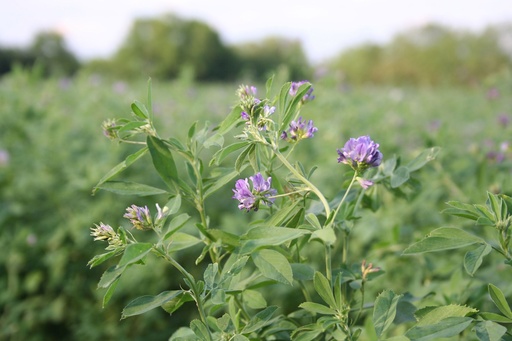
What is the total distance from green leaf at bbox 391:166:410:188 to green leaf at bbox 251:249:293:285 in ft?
0.93

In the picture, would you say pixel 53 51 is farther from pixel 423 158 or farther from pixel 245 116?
pixel 245 116

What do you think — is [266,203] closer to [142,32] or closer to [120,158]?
[120,158]

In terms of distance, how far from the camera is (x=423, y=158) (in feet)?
3.17

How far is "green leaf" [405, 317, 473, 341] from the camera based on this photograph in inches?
25.3

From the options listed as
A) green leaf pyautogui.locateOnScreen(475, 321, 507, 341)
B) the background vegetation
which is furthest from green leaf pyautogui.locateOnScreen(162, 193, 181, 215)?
the background vegetation

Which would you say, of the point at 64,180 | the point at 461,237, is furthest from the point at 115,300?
the point at 461,237

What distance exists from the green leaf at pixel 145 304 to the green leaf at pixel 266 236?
101 mm

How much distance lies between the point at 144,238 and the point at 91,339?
0.47 metres

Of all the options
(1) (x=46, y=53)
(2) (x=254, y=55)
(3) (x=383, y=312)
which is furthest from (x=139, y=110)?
(2) (x=254, y=55)

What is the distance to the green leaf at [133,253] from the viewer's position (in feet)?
1.96

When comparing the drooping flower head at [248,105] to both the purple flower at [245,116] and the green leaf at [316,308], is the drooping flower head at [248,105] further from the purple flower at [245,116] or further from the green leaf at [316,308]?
the green leaf at [316,308]

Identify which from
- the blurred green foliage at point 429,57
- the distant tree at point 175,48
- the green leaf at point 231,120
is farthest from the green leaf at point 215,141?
the distant tree at point 175,48

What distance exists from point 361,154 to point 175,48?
1393 inches

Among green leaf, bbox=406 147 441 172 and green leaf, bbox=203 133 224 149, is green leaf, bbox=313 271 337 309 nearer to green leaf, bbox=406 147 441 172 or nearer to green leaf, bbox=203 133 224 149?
green leaf, bbox=203 133 224 149
